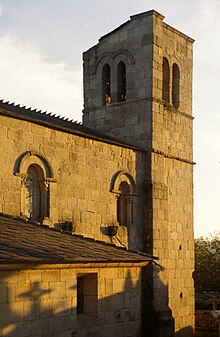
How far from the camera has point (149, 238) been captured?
1939 cm

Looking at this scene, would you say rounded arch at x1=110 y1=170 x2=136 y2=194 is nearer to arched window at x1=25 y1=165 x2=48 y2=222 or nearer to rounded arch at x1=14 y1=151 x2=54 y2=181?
rounded arch at x1=14 y1=151 x2=54 y2=181

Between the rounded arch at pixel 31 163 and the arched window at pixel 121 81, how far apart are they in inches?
228

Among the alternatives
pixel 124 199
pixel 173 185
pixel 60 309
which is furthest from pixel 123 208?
pixel 60 309

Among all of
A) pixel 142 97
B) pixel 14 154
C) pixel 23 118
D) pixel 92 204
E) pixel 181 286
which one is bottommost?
pixel 181 286

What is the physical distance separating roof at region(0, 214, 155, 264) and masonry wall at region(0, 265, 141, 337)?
0.27m

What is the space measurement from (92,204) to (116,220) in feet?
4.19

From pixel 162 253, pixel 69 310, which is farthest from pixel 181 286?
pixel 69 310

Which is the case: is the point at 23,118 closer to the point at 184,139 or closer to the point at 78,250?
the point at 78,250

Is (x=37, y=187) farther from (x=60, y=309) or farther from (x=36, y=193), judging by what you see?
(x=60, y=309)

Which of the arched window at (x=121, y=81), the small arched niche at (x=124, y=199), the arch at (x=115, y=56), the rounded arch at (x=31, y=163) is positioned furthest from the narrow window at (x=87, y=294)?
the arch at (x=115, y=56)

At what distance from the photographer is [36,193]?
1647 centimetres

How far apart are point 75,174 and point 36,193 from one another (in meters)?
1.47

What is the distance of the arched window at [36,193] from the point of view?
16312 mm

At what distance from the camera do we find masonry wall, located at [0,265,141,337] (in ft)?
36.1
